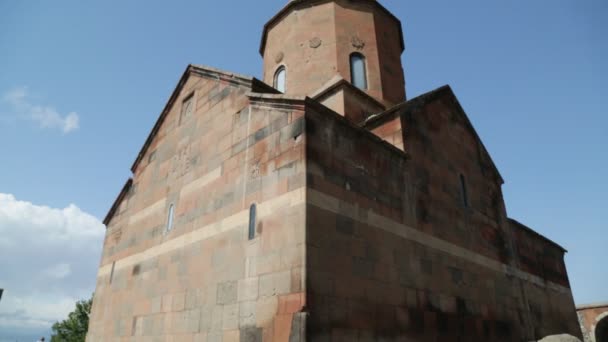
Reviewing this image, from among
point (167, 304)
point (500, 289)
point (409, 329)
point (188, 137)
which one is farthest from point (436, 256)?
point (188, 137)

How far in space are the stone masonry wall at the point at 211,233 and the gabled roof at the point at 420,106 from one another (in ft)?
9.57

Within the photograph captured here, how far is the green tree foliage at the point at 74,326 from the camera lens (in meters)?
27.6

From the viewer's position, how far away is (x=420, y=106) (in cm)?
902

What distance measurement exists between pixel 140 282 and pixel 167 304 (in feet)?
4.91

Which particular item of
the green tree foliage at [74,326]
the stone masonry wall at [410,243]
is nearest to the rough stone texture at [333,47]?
the stone masonry wall at [410,243]

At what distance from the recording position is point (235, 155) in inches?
279

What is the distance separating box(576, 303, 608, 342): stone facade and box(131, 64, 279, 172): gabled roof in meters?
22.3

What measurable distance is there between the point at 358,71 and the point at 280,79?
2475mm

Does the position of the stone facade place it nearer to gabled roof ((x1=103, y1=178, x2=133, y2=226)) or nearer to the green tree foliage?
gabled roof ((x1=103, y1=178, x2=133, y2=226))

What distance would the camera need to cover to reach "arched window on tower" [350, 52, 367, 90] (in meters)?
11.4

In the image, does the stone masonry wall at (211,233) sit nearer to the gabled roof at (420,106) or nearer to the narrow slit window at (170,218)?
the narrow slit window at (170,218)

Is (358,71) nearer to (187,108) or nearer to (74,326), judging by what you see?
(187,108)

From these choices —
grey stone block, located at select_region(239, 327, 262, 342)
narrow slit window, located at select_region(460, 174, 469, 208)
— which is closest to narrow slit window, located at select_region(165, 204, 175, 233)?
grey stone block, located at select_region(239, 327, 262, 342)

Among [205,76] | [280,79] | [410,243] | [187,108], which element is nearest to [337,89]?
[280,79]
